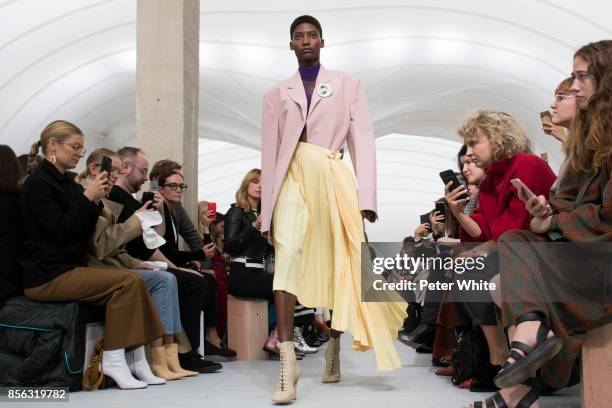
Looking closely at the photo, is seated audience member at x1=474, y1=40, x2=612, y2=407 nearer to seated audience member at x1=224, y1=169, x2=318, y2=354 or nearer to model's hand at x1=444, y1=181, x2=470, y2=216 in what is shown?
model's hand at x1=444, y1=181, x2=470, y2=216

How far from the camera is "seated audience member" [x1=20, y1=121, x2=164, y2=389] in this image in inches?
174

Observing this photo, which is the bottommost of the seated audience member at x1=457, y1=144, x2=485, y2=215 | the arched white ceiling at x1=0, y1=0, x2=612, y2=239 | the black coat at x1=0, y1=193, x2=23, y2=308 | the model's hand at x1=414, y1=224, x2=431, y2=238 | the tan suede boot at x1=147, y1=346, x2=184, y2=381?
the tan suede boot at x1=147, y1=346, x2=184, y2=381

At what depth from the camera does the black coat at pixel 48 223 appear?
14.5 ft

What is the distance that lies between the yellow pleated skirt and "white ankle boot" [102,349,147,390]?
1.02m

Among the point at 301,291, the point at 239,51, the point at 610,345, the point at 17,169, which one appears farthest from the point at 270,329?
the point at 239,51

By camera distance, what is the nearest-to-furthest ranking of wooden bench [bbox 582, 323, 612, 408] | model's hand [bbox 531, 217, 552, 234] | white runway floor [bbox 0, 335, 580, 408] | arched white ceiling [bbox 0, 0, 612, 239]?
wooden bench [bbox 582, 323, 612, 408]
model's hand [bbox 531, 217, 552, 234]
white runway floor [bbox 0, 335, 580, 408]
arched white ceiling [bbox 0, 0, 612, 239]

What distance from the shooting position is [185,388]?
15.1 ft

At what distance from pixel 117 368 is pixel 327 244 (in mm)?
1343

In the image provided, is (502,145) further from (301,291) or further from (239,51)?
(239,51)

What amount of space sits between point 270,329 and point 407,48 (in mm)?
14019

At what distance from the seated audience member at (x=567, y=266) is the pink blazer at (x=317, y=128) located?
1454mm

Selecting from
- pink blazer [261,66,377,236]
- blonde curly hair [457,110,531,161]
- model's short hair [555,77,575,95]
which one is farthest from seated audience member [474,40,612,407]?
pink blazer [261,66,377,236]

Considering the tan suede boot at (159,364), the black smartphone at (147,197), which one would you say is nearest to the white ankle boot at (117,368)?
the tan suede boot at (159,364)

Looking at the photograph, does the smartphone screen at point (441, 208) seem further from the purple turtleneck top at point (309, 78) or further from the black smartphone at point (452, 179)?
the purple turtleneck top at point (309, 78)
